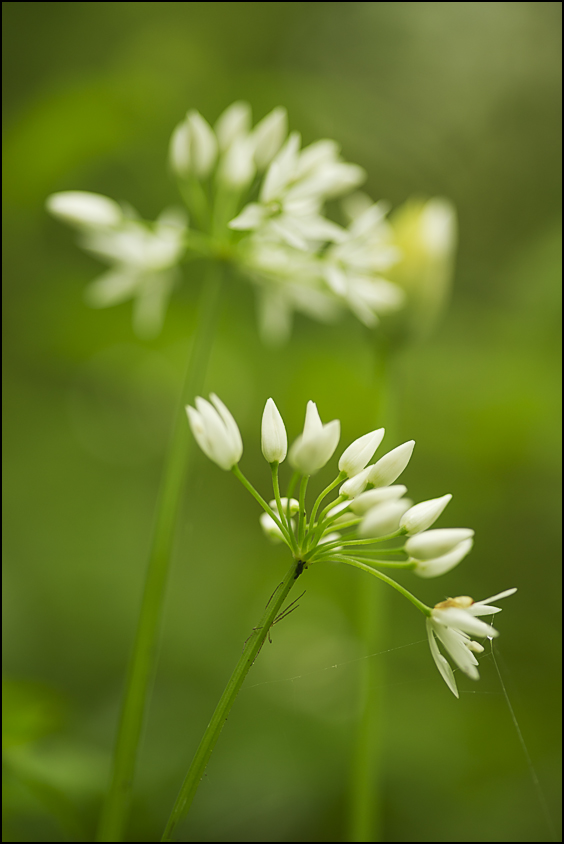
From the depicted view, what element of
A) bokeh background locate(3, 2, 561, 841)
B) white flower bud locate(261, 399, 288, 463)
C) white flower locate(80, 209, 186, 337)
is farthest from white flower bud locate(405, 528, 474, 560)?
white flower locate(80, 209, 186, 337)

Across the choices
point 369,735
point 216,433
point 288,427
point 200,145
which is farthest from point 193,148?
point 288,427

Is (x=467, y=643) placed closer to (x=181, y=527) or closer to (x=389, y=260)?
(x=389, y=260)

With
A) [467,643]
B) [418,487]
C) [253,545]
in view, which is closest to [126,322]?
[253,545]

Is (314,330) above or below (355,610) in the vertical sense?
above

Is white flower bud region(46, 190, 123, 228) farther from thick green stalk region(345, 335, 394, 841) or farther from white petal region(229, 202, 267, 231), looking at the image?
thick green stalk region(345, 335, 394, 841)

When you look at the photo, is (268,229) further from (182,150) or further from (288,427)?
(288,427)

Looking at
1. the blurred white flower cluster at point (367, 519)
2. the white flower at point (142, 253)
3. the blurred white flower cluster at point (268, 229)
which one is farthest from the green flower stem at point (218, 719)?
the white flower at point (142, 253)
